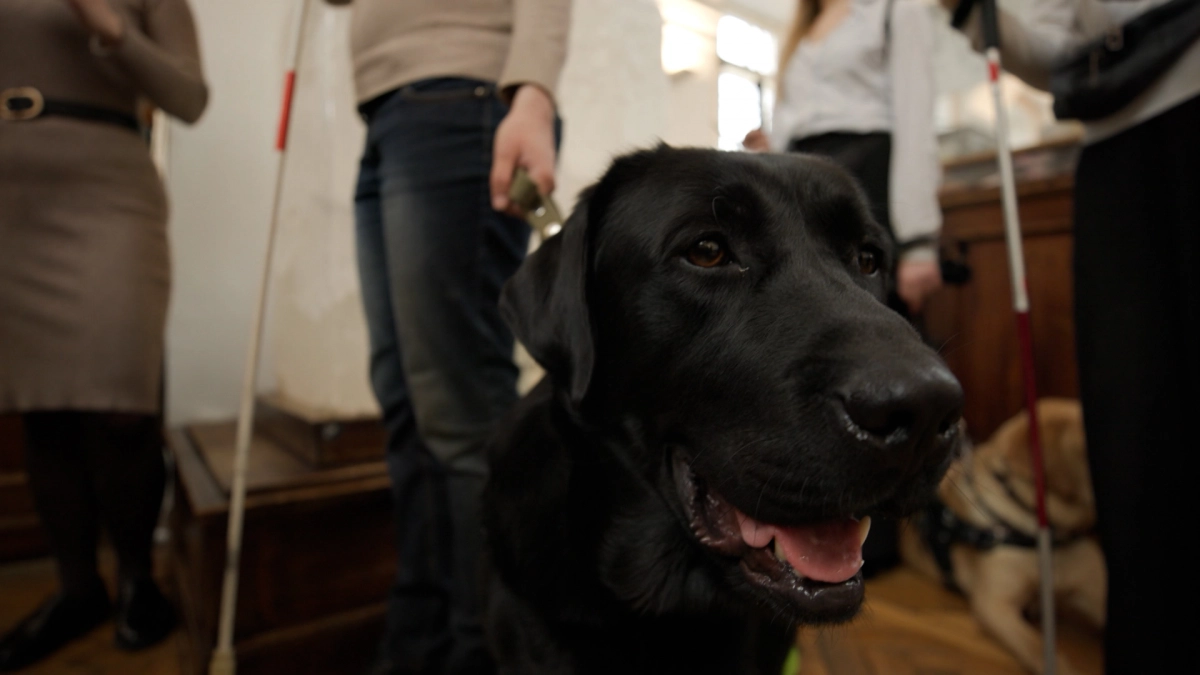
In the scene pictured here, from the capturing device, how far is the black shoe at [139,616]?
5.08 ft

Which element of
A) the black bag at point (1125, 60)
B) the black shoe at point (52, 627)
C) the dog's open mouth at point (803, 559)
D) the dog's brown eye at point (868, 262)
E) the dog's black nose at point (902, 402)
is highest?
the black bag at point (1125, 60)

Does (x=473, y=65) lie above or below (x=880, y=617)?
above

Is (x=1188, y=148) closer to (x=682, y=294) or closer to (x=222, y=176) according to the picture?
(x=682, y=294)

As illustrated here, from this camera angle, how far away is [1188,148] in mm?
925

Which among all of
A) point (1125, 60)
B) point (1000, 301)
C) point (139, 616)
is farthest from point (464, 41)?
point (1000, 301)

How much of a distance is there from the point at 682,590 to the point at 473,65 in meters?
0.91

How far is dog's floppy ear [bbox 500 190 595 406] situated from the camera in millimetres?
749

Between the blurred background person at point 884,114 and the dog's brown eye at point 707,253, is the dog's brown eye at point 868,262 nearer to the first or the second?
the dog's brown eye at point 707,253

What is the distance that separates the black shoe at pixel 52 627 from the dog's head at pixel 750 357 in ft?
5.14

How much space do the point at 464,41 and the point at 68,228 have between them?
0.97m

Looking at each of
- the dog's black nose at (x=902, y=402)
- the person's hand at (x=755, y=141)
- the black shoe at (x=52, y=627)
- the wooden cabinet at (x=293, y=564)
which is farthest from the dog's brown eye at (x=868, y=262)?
the black shoe at (x=52, y=627)

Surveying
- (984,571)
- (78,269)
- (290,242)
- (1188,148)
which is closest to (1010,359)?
(984,571)

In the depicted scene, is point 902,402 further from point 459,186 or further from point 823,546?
point 459,186

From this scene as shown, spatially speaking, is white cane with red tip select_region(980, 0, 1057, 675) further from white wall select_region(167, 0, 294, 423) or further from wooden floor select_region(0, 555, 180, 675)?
white wall select_region(167, 0, 294, 423)
